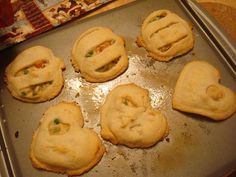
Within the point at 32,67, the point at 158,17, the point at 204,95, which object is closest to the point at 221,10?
the point at 158,17

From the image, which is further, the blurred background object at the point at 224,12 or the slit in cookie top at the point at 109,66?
the blurred background object at the point at 224,12

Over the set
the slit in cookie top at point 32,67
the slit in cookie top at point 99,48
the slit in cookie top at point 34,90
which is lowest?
the slit in cookie top at point 34,90

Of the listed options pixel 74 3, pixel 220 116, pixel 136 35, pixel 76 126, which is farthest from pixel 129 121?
pixel 74 3

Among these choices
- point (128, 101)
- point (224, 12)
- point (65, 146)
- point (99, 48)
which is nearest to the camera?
point (65, 146)

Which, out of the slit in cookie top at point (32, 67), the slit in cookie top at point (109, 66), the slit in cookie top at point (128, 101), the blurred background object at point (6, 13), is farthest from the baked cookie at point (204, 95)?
the blurred background object at point (6, 13)

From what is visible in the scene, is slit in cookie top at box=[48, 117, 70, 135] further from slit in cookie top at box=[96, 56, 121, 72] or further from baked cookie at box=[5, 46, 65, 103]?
slit in cookie top at box=[96, 56, 121, 72]

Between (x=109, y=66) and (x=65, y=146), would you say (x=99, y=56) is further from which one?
(x=65, y=146)

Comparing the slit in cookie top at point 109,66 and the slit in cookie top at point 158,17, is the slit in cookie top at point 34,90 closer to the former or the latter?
the slit in cookie top at point 109,66

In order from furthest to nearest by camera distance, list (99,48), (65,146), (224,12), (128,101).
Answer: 1. (224,12)
2. (99,48)
3. (128,101)
4. (65,146)
